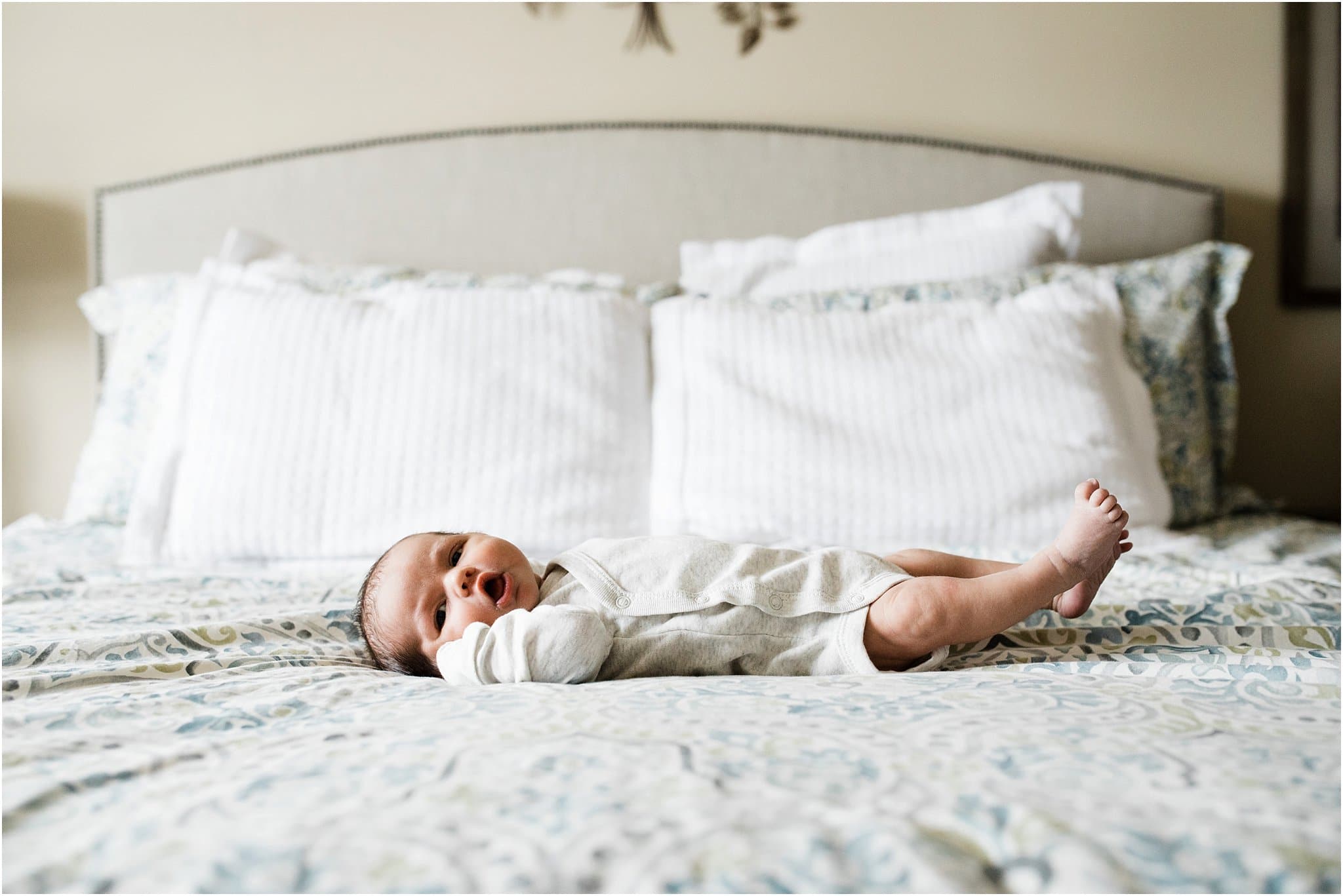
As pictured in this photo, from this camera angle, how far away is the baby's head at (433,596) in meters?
0.87

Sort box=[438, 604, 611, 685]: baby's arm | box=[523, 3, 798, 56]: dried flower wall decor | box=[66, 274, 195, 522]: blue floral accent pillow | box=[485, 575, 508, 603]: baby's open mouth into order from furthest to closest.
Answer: box=[523, 3, 798, 56]: dried flower wall decor < box=[66, 274, 195, 522]: blue floral accent pillow < box=[485, 575, 508, 603]: baby's open mouth < box=[438, 604, 611, 685]: baby's arm

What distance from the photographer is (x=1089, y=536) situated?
0.81 meters

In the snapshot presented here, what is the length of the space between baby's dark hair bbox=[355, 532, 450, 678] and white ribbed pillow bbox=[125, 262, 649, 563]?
333 millimetres

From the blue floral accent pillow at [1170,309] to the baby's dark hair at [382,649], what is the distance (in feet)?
2.75

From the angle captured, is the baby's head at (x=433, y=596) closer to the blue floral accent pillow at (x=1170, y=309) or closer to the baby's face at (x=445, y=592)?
the baby's face at (x=445, y=592)

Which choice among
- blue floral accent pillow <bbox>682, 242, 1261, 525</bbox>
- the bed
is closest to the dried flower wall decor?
blue floral accent pillow <bbox>682, 242, 1261, 525</bbox>

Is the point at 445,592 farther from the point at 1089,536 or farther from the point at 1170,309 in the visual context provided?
the point at 1170,309

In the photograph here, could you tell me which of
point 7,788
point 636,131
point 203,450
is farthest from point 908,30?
point 7,788

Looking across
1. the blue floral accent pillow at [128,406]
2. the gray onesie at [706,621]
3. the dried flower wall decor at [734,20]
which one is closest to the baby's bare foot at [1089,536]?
the gray onesie at [706,621]

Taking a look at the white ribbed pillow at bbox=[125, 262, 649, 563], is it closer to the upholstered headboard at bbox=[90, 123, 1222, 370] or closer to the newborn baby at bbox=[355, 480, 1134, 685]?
the newborn baby at bbox=[355, 480, 1134, 685]

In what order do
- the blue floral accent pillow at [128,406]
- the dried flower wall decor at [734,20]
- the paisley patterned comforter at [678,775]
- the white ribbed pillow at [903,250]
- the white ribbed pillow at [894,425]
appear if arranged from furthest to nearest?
the dried flower wall decor at [734,20] < the white ribbed pillow at [903,250] < the blue floral accent pillow at [128,406] < the white ribbed pillow at [894,425] < the paisley patterned comforter at [678,775]

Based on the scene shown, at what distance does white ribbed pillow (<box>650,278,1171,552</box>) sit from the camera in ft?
4.17

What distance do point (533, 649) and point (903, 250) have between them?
1161mm

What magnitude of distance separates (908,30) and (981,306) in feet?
2.87
